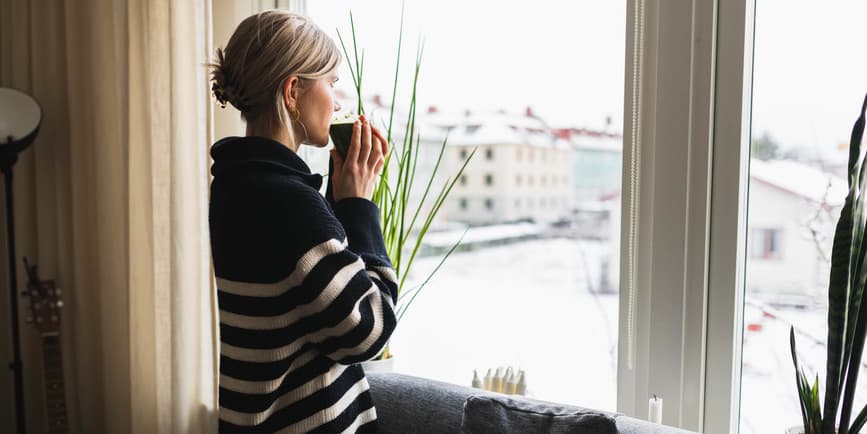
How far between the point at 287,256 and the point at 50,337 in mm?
1904

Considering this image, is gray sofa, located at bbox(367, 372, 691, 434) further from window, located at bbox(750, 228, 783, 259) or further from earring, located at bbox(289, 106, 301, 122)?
earring, located at bbox(289, 106, 301, 122)

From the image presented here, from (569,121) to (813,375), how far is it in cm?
91

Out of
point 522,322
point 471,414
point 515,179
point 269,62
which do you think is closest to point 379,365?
point 522,322

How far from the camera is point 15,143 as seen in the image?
2.60 meters

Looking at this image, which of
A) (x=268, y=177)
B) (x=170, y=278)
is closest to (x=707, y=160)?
(x=268, y=177)

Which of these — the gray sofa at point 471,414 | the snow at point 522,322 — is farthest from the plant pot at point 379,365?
the snow at point 522,322

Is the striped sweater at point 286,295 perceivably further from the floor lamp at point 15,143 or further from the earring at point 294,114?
the floor lamp at point 15,143

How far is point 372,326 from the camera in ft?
4.04

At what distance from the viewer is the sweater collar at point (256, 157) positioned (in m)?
1.26

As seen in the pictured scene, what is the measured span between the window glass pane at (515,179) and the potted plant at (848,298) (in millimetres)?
713

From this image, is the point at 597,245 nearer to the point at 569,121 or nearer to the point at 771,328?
the point at 569,121

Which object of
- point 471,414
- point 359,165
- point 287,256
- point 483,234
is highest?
point 359,165

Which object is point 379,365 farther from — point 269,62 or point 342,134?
point 269,62

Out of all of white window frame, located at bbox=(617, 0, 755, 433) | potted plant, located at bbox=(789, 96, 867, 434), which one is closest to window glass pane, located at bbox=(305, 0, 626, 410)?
white window frame, located at bbox=(617, 0, 755, 433)
